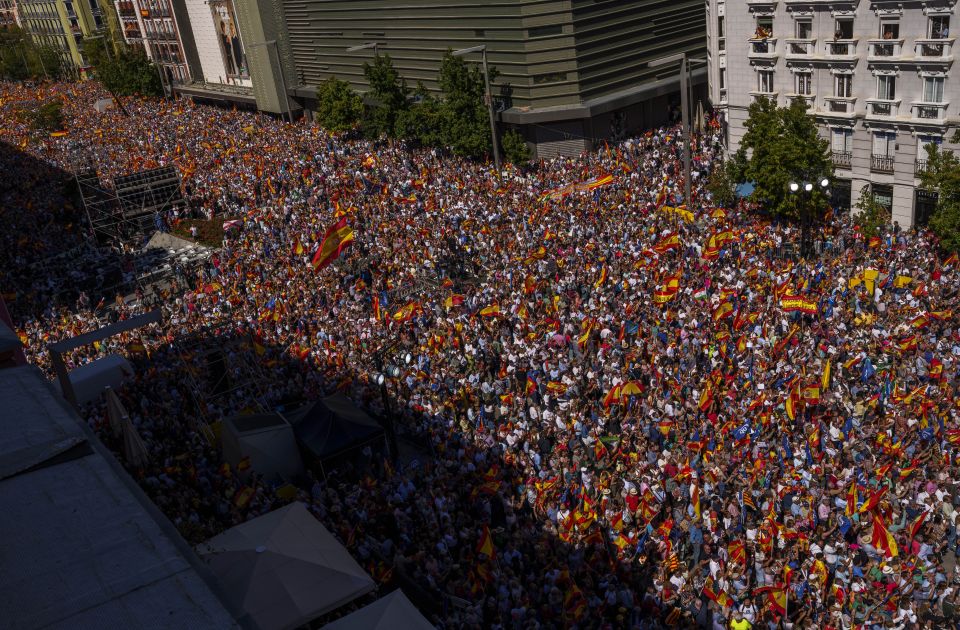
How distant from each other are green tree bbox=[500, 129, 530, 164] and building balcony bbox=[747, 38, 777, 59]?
39.6 ft

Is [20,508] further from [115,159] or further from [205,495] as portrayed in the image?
[115,159]

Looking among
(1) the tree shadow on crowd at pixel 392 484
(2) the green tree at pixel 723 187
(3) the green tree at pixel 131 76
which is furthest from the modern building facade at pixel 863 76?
(3) the green tree at pixel 131 76

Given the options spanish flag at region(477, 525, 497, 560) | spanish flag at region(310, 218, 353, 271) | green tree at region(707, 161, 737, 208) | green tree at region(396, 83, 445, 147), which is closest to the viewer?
spanish flag at region(477, 525, 497, 560)

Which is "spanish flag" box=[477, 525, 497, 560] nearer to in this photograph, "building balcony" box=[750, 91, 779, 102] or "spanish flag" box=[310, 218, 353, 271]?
"spanish flag" box=[310, 218, 353, 271]

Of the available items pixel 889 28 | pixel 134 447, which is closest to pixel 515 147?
pixel 889 28

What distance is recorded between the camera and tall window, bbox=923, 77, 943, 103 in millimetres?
28188

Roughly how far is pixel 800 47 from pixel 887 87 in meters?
3.85

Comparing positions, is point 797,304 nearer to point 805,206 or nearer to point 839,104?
point 805,206

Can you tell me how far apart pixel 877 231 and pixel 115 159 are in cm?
4735

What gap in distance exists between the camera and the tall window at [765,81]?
3412 cm

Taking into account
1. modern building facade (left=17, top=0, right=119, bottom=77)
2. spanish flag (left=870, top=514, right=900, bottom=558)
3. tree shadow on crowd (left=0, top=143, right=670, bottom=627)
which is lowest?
tree shadow on crowd (left=0, top=143, right=670, bottom=627)

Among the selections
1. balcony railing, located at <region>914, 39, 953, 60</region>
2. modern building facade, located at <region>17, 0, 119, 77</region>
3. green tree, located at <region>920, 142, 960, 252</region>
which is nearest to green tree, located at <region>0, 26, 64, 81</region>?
modern building facade, located at <region>17, 0, 119, 77</region>

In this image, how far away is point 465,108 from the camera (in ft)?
145

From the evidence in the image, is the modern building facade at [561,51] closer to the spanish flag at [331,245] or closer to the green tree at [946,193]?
the spanish flag at [331,245]
